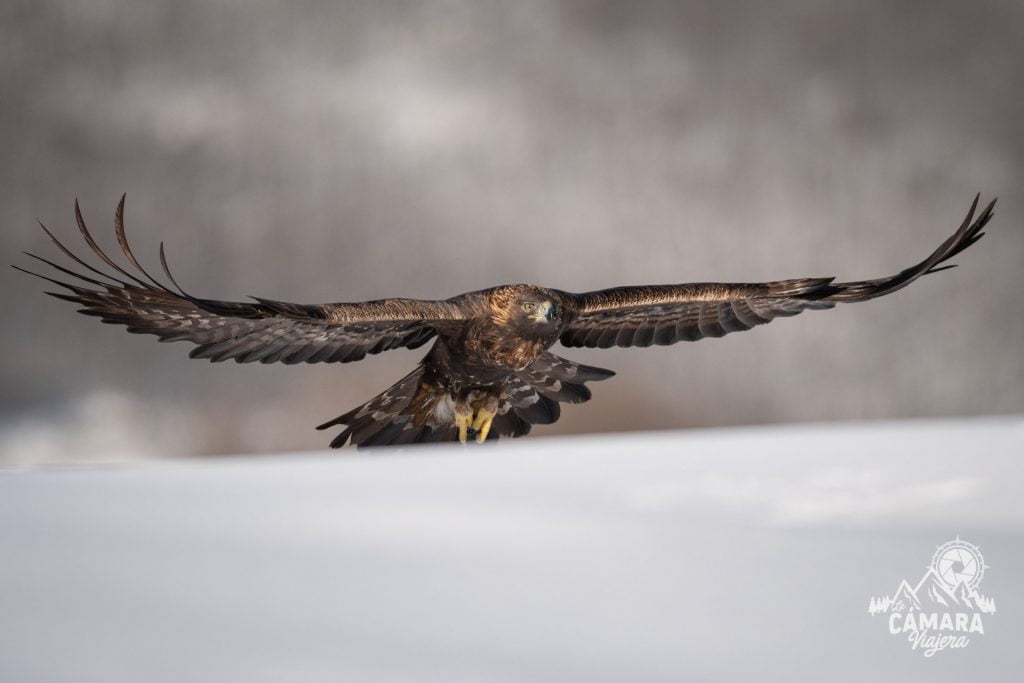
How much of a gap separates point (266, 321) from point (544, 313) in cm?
75

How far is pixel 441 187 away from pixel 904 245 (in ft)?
6.77

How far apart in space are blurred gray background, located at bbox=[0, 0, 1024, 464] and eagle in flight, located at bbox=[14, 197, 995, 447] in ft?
1.35

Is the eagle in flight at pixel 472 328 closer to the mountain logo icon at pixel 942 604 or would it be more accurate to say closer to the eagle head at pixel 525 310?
the eagle head at pixel 525 310

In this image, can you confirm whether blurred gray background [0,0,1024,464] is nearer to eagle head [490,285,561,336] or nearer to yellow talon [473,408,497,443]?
yellow talon [473,408,497,443]

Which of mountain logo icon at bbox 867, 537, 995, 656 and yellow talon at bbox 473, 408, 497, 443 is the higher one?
yellow talon at bbox 473, 408, 497, 443

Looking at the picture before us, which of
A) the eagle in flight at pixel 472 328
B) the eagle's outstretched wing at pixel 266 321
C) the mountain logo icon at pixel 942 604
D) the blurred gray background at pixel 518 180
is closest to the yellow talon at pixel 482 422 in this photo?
the eagle in flight at pixel 472 328

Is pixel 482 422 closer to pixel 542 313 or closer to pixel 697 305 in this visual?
pixel 542 313

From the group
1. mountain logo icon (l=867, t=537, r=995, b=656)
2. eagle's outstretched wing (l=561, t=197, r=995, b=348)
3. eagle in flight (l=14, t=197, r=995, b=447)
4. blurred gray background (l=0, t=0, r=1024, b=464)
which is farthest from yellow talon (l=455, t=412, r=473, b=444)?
mountain logo icon (l=867, t=537, r=995, b=656)

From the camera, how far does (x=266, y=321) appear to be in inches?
104

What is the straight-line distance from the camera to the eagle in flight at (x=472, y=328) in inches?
102

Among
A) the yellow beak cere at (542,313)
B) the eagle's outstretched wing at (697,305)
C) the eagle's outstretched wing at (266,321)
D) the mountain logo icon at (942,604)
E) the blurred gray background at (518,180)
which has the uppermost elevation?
the blurred gray background at (518,180)

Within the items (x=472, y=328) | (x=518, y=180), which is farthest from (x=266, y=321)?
(x=518, y=180)

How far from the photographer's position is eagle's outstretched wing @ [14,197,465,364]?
248 cm

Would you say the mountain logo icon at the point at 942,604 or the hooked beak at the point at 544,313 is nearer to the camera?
the mountain logo icon at the point at 942,604
